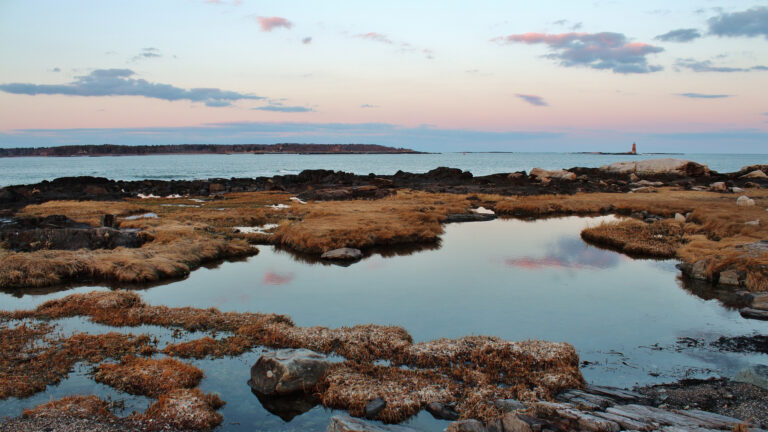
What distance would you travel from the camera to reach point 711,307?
810 inches

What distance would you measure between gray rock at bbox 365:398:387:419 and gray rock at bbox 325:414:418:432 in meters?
0.75

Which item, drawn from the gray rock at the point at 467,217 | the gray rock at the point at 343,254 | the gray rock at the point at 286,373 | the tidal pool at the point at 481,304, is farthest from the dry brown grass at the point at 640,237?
the gray rock at the point at 286,373

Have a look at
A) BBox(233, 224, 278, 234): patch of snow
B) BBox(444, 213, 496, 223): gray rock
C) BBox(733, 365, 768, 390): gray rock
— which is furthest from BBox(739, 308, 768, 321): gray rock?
BBox(233, 224, 278, 234): patch of snow

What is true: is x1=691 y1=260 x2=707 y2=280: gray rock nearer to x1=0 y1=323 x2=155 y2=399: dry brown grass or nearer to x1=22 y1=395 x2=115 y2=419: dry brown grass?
x1=0 y1=323 x2=155 y2=399: dry brown grass

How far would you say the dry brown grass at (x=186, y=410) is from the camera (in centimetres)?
1078

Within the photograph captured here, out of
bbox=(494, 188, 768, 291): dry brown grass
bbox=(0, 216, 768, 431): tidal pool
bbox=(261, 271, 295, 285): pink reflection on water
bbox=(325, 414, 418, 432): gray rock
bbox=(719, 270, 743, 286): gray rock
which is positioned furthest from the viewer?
bbox=(261, 271, 295, 285): pink reflection on water

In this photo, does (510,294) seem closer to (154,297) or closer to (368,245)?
(368,245)

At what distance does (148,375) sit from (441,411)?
25.7 feet

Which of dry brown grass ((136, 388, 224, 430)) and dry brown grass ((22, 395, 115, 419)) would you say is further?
dry brown grass ((136, 388, 224, 430))

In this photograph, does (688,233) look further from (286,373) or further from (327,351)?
(286,373)

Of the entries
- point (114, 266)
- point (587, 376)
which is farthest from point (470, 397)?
point (114, 266)

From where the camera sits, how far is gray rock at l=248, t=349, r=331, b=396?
41.2 feet

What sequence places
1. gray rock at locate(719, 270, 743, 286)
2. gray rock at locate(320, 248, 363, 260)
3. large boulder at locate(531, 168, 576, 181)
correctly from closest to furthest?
gray rock at locate(719, 270, 743, 286) < gray rock at locate(320, 248, 363, 260) < large boulder at locate(531, 168, 576, 181)

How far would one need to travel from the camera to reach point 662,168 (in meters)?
106
